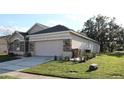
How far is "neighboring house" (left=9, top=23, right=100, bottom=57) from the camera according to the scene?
21984 mm

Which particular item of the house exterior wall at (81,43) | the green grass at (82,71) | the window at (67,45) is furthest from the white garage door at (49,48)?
the green grass at (82,71)

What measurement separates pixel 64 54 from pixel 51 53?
1.93m

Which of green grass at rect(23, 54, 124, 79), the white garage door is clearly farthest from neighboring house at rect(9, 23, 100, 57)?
green grass at rect(23, 54, 124, 79)

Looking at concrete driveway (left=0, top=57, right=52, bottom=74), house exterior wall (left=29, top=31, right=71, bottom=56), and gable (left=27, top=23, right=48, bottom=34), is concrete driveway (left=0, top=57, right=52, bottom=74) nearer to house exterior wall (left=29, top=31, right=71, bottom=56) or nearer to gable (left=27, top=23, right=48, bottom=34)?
house exterior wall (left=29, top=31, right=71, bottom=56)

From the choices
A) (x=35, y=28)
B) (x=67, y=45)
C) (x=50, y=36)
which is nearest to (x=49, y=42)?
(x=50, y=36)

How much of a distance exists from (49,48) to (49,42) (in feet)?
2.19

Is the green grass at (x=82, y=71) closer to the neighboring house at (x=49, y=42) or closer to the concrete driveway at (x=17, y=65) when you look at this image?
the concrete driveway at (x=17, y=65)

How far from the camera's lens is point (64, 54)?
870 inches

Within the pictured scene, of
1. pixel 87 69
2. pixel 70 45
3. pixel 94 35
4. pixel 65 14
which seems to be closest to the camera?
pixel 87 69

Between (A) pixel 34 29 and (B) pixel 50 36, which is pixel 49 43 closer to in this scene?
(B) pixel 50 36

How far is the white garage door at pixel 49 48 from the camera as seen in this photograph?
74.3ft
